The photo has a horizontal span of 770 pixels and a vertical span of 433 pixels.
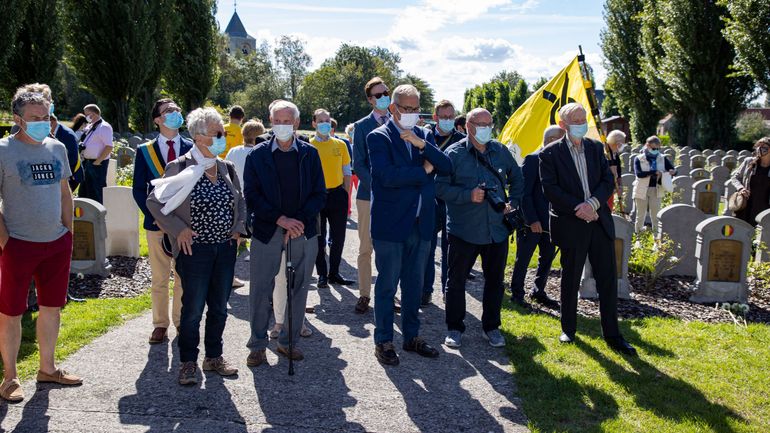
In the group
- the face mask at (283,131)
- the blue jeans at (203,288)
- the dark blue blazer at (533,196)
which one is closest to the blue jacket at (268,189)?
the face mask at (283,131)

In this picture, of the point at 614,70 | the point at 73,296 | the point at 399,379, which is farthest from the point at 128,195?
the point at 614,70

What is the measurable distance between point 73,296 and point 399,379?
4365 mm

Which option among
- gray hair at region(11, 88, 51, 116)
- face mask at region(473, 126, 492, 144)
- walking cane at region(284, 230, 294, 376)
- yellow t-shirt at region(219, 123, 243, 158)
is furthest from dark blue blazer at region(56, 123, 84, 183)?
face mask at region(473, 126, 492, 144)

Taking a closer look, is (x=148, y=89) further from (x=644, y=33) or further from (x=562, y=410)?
(x=562, y=410)

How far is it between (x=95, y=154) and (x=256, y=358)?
20.3ft

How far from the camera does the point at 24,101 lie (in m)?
4.51

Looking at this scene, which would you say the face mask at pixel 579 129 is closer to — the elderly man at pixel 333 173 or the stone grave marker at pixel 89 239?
the elderly man at pixel 333 173

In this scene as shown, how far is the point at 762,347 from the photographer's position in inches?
242

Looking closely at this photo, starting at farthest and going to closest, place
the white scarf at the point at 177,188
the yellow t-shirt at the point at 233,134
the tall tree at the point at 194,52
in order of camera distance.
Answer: the tall tree at the point at 194,52
the yellow t-shirt at the point at 233,134
the white scarf at the point at 177,188

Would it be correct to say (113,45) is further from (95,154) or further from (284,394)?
(284,394)

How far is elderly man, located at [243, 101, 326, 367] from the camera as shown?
17.1 ft

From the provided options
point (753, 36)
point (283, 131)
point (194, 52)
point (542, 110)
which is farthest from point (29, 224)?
point (194, 52)

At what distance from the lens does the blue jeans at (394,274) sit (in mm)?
5516

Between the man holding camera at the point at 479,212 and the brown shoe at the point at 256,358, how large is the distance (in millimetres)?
1705
